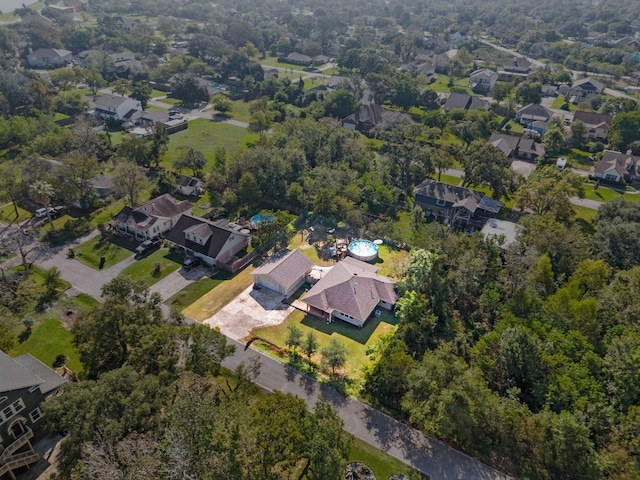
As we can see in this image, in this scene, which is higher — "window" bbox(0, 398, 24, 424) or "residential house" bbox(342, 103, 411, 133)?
"window" bbox(0, 398, 24, 424)

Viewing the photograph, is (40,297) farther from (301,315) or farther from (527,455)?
(527,455)

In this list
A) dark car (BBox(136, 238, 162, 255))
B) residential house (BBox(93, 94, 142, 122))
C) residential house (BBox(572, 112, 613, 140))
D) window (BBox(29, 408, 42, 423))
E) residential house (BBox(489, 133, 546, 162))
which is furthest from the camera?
residential house (BBox(93, 94, 142, 122))

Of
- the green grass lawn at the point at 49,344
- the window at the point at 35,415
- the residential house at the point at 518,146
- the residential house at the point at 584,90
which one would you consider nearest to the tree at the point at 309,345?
the green grass lawn at the point at 49,344

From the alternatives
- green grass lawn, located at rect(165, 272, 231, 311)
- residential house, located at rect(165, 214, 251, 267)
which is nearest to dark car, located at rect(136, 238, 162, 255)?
residential house, located at rect(165, 214, 251, 267)

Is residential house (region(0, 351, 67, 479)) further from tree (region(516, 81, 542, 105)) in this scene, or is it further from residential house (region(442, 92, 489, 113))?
tree (region(516, 81, 542, 105))

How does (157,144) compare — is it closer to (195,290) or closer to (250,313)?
(195,290)

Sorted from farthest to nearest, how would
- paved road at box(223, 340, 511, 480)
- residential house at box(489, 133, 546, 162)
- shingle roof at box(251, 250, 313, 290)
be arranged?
residential house at box(489, 133, 546, 162), shingle roof at box(251, 250, 313, 290), paved road at box(223, 340, 511, 480)

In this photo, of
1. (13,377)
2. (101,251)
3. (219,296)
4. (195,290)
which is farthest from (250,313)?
(101,251)

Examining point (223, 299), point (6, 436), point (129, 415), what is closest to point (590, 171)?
point (223, 299)
